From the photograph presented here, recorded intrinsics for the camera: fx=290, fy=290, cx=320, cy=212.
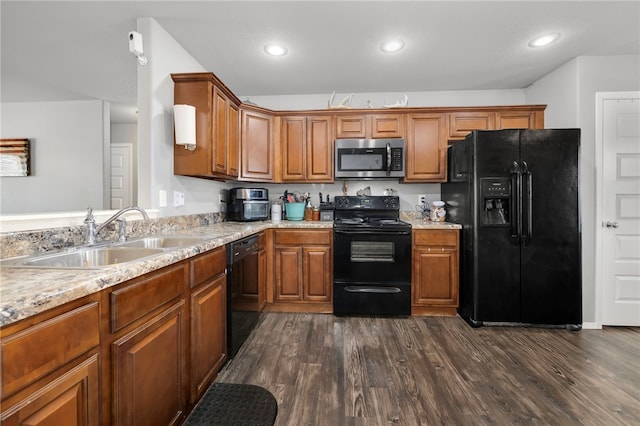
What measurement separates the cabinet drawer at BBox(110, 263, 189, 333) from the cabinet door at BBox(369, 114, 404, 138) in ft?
8.36

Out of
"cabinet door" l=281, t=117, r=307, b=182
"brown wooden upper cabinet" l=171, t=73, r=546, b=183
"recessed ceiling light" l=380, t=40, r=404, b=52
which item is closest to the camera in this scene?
"recessed ceiling light" l=380, t=40, r=404, b=52

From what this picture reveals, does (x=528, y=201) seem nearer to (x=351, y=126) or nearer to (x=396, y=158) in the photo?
(x=396, y=158)

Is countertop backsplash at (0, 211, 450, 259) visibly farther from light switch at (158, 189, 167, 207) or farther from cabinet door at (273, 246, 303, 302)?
cabinet door at (273, 246, 303, 302)

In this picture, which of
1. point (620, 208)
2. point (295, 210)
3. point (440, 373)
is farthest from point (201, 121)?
point (620, 208)

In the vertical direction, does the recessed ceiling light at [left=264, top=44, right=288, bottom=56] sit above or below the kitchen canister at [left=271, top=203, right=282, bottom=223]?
above

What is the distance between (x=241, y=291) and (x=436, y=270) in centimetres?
188

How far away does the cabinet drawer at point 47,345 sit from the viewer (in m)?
0.65

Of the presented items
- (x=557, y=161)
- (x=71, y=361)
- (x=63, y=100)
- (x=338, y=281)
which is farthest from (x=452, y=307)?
(x=63, y=100)

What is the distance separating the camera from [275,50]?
8.44 feet

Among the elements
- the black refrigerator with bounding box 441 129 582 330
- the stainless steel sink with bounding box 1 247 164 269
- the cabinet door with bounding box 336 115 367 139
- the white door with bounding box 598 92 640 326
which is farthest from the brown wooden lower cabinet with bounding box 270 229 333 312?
the white door with bounding box 598 92 640 326

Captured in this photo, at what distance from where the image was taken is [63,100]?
3.94 meters

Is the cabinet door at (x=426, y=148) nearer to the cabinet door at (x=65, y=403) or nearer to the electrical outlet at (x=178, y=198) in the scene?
the electrical outlet at (x=178, y=198)

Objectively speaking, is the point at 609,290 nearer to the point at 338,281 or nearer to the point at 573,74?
the point at 573,74

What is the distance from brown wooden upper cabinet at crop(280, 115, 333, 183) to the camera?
3303 mm
